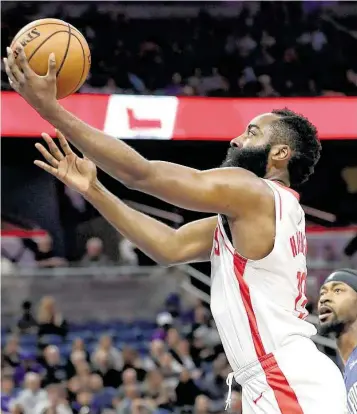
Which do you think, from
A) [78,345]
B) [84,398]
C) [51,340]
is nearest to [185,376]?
[84,398]

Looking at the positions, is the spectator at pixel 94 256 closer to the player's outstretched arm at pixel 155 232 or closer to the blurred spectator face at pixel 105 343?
the blurred spectator face at pixel 105 343

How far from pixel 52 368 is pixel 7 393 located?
73cm

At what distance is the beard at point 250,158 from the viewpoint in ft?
12.5

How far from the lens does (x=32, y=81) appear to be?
10.7 ft

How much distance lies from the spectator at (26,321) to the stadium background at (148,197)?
0.02 m

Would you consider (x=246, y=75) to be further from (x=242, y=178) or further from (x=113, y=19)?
(x=242, y=178)

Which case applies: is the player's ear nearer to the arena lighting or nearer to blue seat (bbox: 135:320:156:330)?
blue seat (bbox: 135:320:156:330)

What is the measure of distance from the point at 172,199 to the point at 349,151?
13.2 meters

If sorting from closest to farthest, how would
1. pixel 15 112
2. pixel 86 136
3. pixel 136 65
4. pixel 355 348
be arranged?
pixel 86 136
pixel 355 348
pixel 15 112
pixel 136 65

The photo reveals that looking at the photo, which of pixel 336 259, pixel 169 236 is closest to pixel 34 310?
pixel 336 259

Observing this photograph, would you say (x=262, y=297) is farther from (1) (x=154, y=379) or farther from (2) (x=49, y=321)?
(2) (x=49, y=321)

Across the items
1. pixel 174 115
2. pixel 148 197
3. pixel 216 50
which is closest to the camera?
pixel 174 115

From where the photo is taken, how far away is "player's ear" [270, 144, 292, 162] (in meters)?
3.85

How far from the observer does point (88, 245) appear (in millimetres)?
13320
